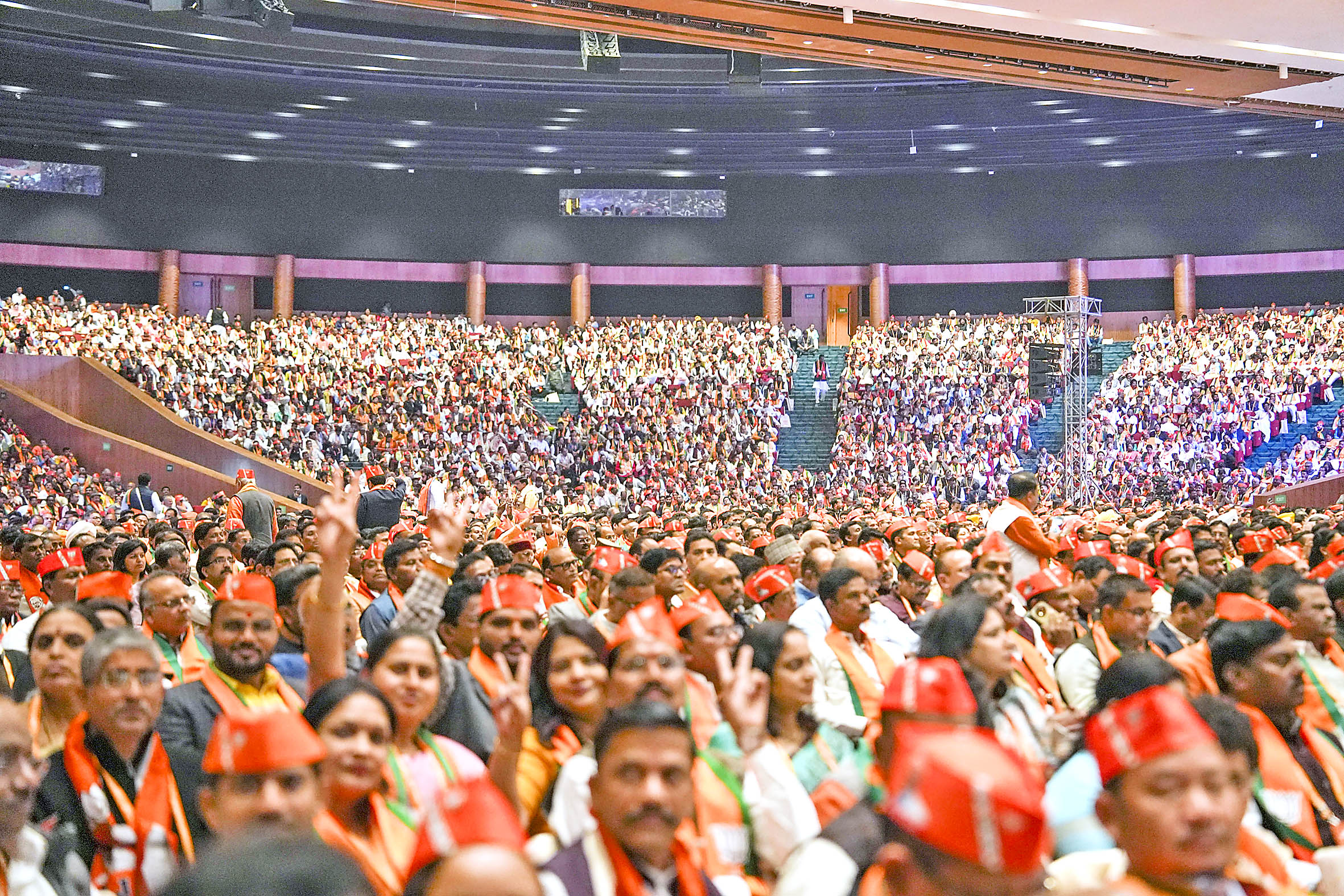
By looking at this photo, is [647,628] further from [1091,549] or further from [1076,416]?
[1076,416]

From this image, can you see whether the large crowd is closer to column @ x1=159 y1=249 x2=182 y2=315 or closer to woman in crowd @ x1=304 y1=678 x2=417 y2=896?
woman in crowd @ x1=304 y1=678 x2=417 y2=896

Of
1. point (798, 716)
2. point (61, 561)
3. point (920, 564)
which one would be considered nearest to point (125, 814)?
point (798, 716)

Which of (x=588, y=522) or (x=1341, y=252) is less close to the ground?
(x=1341, y=252)

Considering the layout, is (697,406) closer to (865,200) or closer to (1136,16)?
(865,200)

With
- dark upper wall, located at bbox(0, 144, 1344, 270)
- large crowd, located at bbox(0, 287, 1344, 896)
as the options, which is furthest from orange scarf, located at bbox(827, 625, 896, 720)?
dark upper wall, located at bbox(0, 144, 1344, 270)

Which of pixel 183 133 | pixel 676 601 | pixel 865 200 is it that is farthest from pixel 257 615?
pixel 865 200

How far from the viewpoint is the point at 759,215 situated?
33.8m

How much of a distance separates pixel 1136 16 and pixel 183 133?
23791mm

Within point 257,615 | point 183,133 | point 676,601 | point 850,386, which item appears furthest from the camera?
point 183,133

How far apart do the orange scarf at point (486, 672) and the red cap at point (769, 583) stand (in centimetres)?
190

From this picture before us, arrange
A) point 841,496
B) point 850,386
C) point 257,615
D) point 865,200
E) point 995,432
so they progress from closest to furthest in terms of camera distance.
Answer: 1. point 257,615
2. point 841,496
3. point 995,432
4. point 850,386
5. point 865,200

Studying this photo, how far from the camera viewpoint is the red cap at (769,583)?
6129mm

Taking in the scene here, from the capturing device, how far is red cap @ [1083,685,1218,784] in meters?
2.35

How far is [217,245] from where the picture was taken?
3100 centimetres
